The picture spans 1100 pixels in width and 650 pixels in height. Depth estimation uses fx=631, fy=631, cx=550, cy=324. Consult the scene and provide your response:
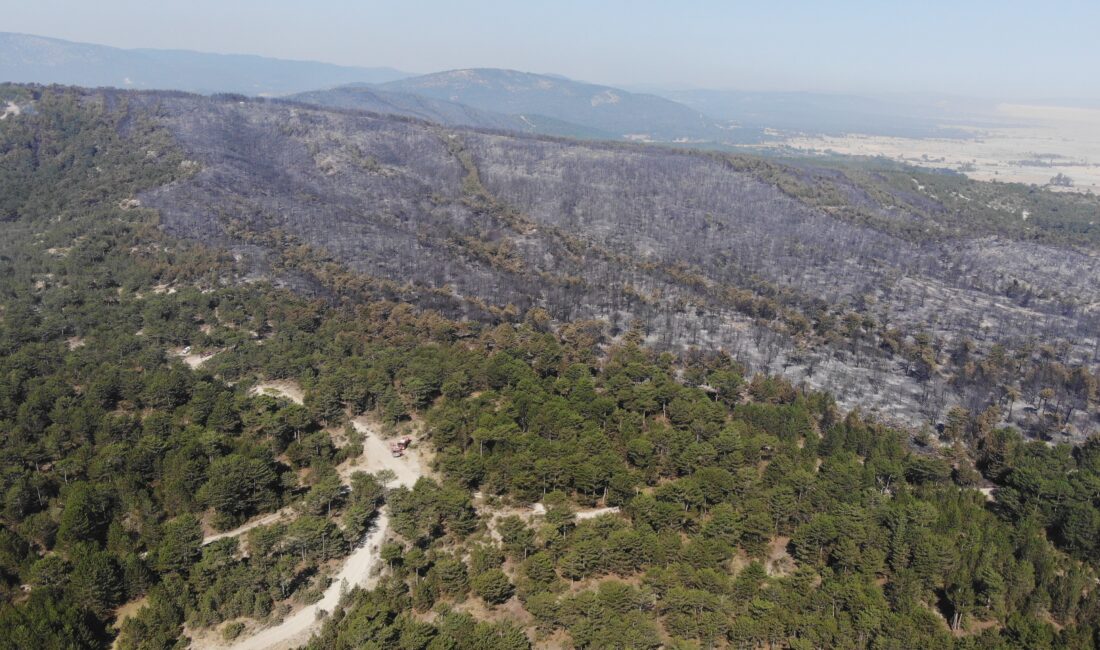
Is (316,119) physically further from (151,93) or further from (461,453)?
(461,453)

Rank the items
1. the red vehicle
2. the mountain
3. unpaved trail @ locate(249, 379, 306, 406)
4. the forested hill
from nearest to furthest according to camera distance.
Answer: the forested hill
the red vehicle
unpaved trail @ locate(249, 379, 306, 406)
the mountain

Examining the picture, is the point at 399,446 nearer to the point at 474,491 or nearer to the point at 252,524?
the point at 474,491

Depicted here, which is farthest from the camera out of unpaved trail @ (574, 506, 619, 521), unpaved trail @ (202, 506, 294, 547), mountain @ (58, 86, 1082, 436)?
mountain @ (58, 86, 1082, 436)

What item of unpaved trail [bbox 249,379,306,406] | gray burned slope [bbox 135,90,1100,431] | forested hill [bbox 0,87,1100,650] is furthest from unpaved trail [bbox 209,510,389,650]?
gray burned slope [bbox 135,90,1100,431]

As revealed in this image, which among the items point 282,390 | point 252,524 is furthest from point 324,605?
point 282,390

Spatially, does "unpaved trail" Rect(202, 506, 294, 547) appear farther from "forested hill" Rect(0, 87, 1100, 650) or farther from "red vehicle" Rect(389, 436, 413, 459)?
"red vehicle" Rect(389, 436, 413, 459)

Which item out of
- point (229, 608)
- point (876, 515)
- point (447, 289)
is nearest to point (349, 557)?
point (229, 608)

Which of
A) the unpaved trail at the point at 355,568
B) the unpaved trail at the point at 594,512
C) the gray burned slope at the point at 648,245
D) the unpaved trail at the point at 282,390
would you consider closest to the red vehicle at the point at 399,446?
the unpaved trail at the point at 355,568
